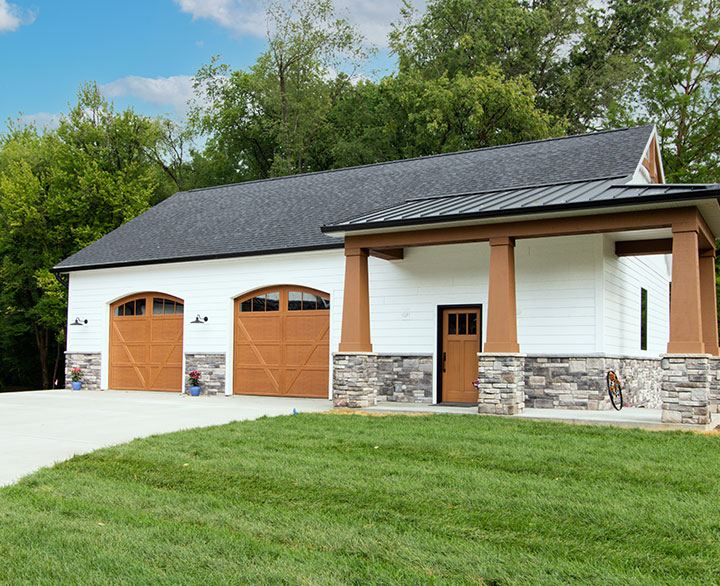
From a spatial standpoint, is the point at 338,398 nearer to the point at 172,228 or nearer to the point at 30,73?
the point at 172,228

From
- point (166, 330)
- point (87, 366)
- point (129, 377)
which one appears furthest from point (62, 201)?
point (166, 330)

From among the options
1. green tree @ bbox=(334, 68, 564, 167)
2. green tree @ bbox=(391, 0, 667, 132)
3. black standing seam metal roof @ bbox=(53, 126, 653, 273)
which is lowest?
black standing seam metal roof @ bbox=(53, 126, 653, 273)

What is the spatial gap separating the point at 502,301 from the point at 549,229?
4.79 feet

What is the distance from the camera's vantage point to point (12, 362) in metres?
32.0

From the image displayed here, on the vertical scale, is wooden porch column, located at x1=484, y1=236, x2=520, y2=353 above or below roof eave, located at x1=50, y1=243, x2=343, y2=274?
below

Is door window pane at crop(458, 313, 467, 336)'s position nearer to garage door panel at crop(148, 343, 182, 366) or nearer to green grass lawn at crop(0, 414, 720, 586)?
green grass lawn at crop(0, 414, 720, 586)

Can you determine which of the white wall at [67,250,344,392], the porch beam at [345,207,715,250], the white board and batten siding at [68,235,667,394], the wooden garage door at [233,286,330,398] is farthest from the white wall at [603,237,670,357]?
the wooden garage door at [233,286,330,398]

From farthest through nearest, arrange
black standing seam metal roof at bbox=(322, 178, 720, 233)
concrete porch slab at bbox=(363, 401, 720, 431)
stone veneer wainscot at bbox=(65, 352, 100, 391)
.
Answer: stone veneer wainscot at bbox=(65, 352, 100, 391) → black standing seam metal roof at bbox=(322, 178, 720, 233) → concrete porch slab at bbox=(363, 401, 720, 431)

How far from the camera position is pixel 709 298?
13.7 metres

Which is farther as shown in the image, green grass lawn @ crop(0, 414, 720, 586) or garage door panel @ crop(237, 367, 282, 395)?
Answer: garage door panel @ crop(237, 367, 282, 395)

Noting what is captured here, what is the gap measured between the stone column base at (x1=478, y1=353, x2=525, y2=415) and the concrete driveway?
347cm

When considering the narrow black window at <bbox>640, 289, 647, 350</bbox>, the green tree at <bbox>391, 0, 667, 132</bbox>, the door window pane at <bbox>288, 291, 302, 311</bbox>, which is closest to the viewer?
the narrow black window at <bbox>640, 289, 647, 350</bbox>

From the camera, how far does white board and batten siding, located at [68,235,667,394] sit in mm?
12688

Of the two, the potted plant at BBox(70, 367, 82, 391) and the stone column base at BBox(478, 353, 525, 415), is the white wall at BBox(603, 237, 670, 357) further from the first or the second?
the potted plant at BBox(70, 367, 82, 391)
